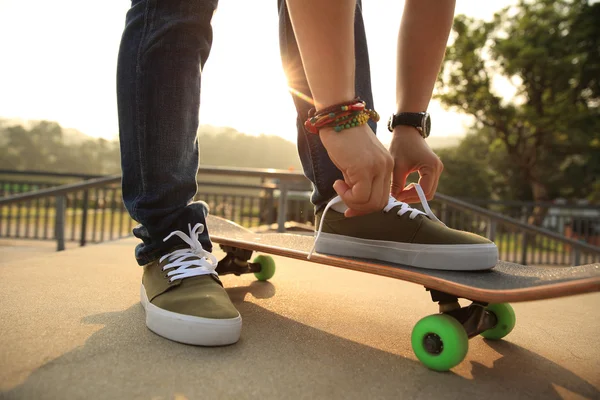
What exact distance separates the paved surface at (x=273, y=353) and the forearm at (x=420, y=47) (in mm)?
657

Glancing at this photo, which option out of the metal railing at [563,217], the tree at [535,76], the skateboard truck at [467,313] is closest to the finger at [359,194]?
the skateboard truck at [467,313]

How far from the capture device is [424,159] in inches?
43.5

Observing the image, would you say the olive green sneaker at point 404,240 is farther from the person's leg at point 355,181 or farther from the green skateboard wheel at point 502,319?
the green skateboard wheel at point 502,319

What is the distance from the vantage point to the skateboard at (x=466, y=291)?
0.80 meters

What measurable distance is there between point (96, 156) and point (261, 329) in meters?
10.4

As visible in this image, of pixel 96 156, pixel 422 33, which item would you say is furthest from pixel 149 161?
pixel 96 156

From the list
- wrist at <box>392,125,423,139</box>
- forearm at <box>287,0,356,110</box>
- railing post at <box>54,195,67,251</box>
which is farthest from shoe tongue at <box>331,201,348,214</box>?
railing post at <box>54,195,67,251</box>

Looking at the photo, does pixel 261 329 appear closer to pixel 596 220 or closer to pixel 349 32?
pixel 349 32

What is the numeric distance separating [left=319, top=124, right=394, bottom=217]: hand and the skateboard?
220 mm

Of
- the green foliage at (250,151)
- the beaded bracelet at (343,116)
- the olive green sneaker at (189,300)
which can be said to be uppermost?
the green foliage at (250,151)

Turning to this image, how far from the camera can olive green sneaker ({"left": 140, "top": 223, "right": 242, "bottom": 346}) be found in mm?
918

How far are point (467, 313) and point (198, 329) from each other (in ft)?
1.99

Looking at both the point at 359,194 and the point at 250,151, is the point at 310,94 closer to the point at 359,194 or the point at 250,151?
the point at 359,194

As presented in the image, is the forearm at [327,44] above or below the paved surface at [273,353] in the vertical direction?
above
